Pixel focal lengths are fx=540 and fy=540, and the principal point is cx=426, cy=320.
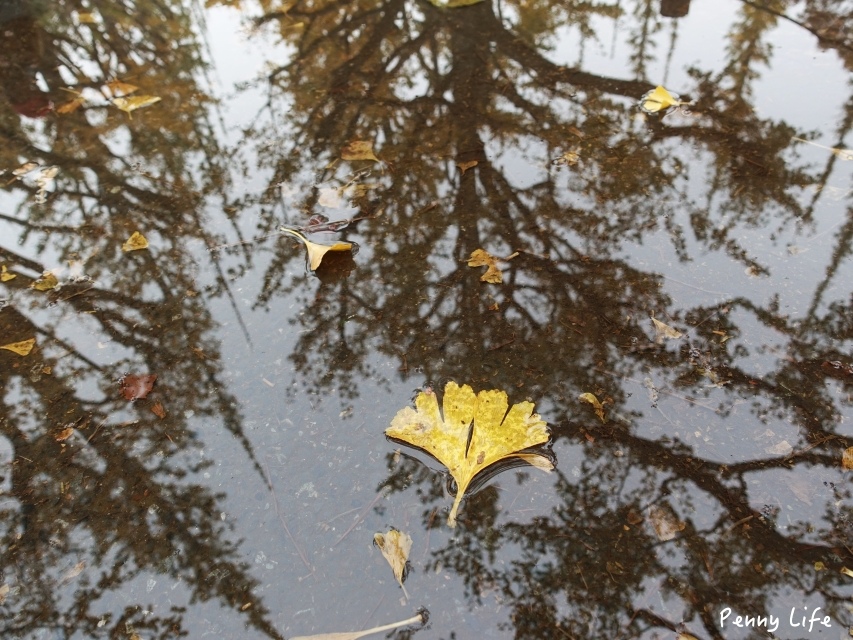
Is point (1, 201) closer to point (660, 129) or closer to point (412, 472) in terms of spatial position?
point (412, 472)

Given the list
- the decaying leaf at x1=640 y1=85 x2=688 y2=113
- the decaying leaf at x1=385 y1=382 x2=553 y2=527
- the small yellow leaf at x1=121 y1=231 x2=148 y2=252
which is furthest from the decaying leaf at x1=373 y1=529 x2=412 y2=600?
the decaying leaf at x1=640 y1=85 x2=688 y2=113

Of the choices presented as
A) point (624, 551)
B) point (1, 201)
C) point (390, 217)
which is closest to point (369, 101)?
point (390, 217)

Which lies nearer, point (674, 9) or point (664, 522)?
point (664, 522)

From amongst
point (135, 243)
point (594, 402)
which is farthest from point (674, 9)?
point (135, 243)

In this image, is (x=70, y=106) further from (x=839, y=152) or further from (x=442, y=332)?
(x=839, y=152)

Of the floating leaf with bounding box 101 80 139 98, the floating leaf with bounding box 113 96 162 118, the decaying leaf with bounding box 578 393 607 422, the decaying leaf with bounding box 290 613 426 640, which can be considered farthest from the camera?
the floating leaf with bounding box 101 80 139 98

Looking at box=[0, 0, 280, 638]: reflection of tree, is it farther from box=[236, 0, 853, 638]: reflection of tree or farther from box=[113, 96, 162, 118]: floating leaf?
box=[236, 0, 853, 638]: reflection of tree

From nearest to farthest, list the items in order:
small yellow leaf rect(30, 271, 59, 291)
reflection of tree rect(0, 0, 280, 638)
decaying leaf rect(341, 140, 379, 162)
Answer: reflection of tree rect(0, 0, 280, 638) → small yellow leaf rect(30, 271, 59, 291) → decaying leaf rect(341, 140, 379, 162)
